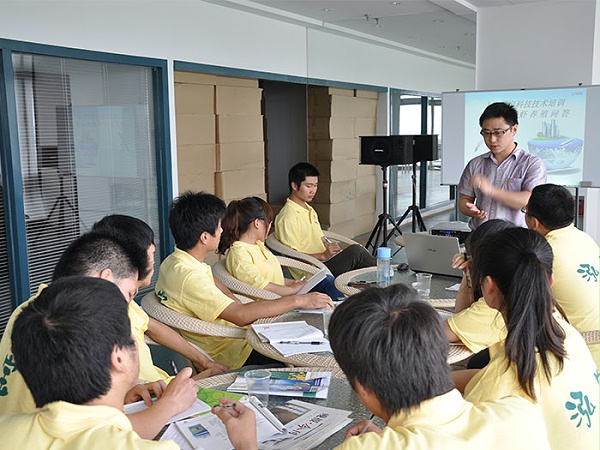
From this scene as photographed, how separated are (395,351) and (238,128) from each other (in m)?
5.35

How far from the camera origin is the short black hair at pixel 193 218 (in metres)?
2.76

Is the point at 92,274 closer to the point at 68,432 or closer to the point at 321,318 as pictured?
the point at 68,432

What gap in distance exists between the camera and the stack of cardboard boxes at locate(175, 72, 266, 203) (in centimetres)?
567

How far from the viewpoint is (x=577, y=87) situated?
215 inches

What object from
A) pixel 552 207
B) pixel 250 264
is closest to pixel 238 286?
pixel 250 264

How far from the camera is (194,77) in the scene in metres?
5.71

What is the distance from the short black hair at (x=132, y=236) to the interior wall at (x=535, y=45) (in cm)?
478

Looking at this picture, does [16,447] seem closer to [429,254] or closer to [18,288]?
[429,254]

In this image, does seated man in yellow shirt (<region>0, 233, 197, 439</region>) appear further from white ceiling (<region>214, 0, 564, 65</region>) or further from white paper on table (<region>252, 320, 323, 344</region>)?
white ceiling (<region>214, 0, 564, 65</region>)

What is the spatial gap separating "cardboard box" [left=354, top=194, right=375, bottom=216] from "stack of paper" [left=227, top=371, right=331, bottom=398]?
19.8 feet

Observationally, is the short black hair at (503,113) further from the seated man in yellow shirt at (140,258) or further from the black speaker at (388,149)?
the black speaker at (388,149)

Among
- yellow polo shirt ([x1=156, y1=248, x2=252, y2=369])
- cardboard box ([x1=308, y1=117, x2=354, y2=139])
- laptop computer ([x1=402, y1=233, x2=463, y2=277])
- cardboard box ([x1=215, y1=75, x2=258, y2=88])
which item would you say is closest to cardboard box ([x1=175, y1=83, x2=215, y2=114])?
cardboard box ([x1=215, y1=75, x2=258, y2=88])

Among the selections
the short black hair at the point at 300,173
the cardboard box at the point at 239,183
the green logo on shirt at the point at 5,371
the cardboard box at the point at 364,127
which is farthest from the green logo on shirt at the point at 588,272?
the cardboard box at the point at 364,127

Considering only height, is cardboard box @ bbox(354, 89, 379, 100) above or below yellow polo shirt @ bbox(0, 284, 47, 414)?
above
